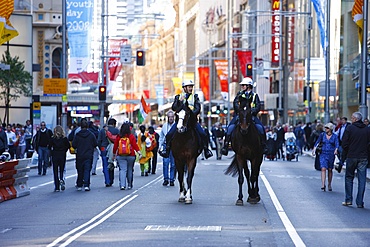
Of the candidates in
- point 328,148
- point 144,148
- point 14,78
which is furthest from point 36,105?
point 328,148

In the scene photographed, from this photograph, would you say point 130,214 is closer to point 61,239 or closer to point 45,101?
point 61,239

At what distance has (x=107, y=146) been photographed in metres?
26.2

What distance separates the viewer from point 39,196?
22219mm

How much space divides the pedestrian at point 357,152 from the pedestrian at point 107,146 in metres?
7.49

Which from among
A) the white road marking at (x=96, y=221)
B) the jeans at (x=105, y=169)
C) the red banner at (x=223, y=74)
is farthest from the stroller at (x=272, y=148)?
the red banner at (x=223, y=74)

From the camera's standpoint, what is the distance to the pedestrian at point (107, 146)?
82.7 feet

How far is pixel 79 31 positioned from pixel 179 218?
40.0 meters

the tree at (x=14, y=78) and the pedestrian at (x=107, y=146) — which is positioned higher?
the tree at (x=14, y=78)

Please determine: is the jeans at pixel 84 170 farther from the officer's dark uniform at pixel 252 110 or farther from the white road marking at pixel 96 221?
the officer's dark uniform at pixel 252 110

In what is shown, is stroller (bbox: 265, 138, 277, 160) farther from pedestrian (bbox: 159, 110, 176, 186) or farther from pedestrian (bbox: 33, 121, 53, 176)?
pedestrian (bbox: 159, 110, 176, 186)

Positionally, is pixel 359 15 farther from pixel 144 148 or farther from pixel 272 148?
pixel 272 148

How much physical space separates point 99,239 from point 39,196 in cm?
919

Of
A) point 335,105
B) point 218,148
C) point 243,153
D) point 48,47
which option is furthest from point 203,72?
point 243,153

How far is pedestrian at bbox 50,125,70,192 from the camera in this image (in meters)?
23.7
